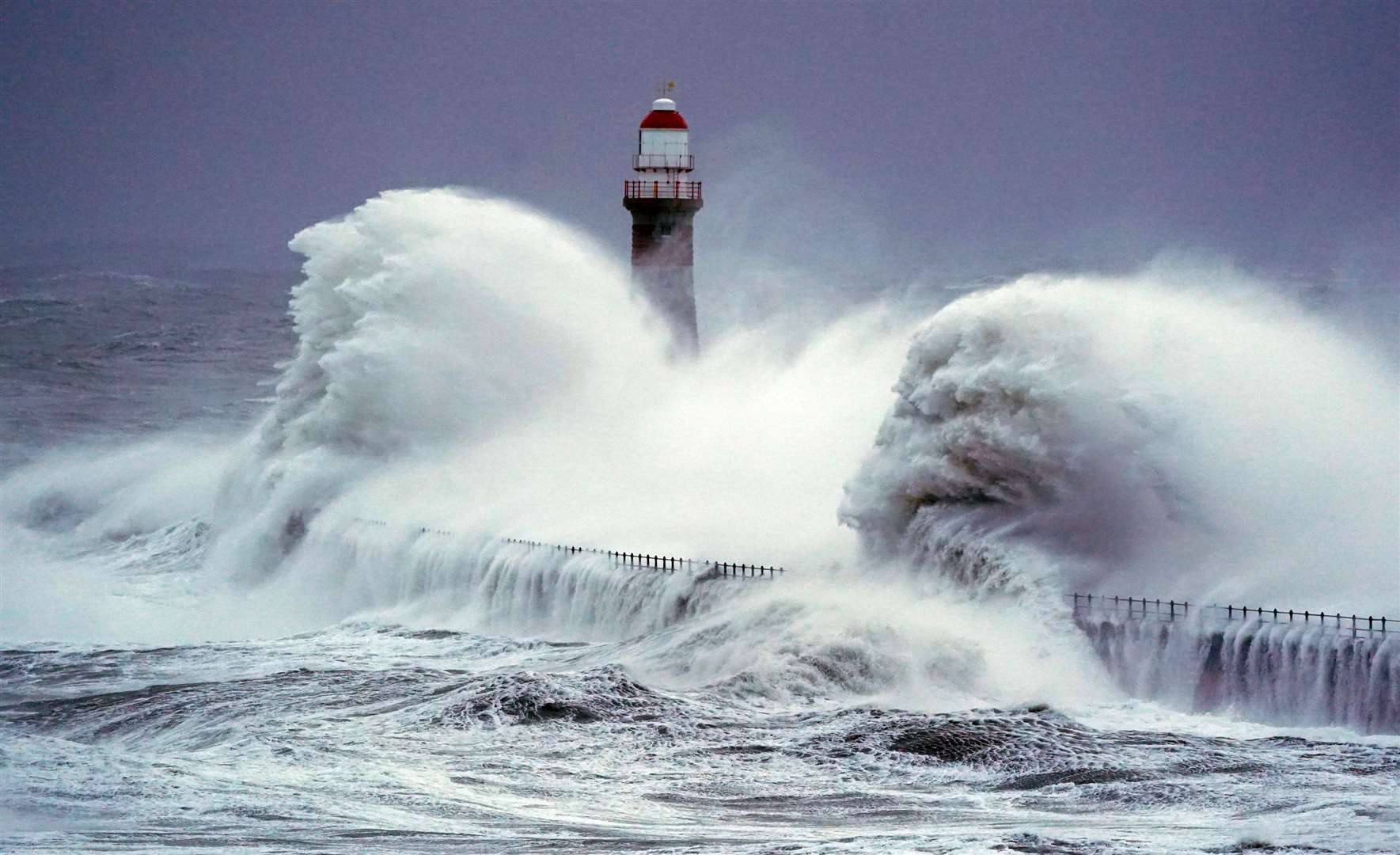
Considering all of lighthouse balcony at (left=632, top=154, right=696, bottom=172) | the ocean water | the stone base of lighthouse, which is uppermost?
lighthouse balcony at (left=632, top=154, right=696, bottom=172)

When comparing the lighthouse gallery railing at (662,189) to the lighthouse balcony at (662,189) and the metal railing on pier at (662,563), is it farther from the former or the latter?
the metal railing on pier at (662,563)

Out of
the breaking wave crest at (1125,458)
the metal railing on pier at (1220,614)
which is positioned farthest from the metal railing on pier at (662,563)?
the metal railing on pier at (1220,614)

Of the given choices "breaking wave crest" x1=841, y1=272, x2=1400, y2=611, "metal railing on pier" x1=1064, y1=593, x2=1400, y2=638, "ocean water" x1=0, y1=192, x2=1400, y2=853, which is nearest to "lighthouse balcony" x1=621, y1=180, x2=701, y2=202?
"ocean water" x1=0, y1=192, x2=1400, y2=853

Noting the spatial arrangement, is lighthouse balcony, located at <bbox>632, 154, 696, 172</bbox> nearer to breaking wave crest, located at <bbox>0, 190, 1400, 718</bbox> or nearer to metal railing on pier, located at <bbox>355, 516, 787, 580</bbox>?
breaking wave crest, located at <bbox>0, 190, 1400, 718</bbox>

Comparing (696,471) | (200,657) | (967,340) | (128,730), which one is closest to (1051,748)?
(967,340)

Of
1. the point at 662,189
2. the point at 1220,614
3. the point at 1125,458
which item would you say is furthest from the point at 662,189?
the point at 1220,614
